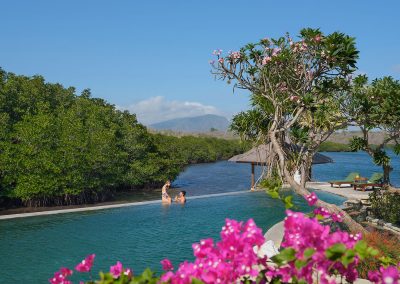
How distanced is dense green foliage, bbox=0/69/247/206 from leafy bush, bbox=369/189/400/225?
1397 cm

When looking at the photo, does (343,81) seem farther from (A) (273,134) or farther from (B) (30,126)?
(B) (30,126)

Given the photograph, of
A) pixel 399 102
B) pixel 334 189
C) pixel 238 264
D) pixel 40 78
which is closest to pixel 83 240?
pixel 399 102

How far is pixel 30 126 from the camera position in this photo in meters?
20.4

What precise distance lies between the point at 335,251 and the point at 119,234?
1316 centimetres

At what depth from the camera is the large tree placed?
12535mm

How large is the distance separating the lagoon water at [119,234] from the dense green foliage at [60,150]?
9.71 ft

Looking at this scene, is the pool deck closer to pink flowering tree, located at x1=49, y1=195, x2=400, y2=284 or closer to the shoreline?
the shoreline

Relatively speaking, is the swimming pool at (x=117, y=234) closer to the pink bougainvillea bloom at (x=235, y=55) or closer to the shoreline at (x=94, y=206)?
the shoreline at (x=94, y=206)

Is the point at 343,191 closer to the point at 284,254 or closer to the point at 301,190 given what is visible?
the point at 301,190

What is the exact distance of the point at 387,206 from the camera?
1451 centimetres

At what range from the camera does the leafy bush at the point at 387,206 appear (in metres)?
14.0

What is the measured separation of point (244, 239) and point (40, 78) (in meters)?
26.0

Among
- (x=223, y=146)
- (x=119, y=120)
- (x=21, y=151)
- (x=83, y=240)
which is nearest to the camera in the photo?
(x=83, y=240)

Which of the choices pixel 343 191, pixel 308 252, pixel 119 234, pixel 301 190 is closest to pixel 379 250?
pixel 301 190
